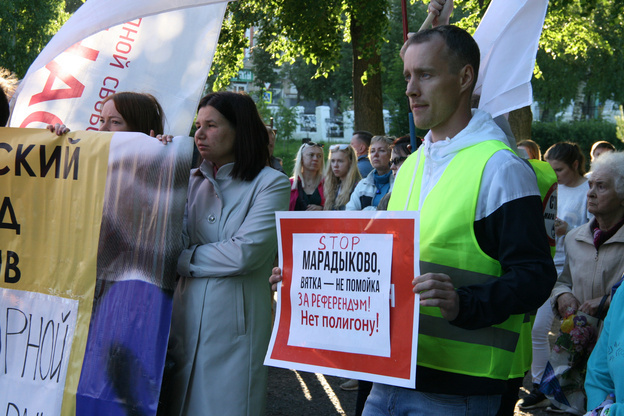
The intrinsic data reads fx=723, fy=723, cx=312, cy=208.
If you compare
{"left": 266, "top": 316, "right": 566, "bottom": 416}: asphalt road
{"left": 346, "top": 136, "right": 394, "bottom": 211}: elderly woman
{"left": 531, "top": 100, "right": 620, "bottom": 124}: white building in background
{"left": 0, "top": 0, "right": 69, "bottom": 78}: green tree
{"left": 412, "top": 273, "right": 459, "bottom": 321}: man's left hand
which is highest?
{"left": 531, "top": 100, "right": 620, "bottom": 124}: white building in background

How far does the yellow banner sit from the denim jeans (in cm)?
144

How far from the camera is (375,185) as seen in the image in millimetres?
6535

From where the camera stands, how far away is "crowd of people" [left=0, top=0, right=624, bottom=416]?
216cm

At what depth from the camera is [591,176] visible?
4.64m

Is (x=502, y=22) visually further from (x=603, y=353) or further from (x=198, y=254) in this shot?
(x=198, y=254)

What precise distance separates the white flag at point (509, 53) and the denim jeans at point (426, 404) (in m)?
1.07

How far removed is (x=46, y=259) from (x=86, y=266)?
0.75 ft

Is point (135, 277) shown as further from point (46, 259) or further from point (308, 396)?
point (308, 396)

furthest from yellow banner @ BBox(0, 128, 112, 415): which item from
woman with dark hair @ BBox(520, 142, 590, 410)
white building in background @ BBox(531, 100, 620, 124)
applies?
white building in background @ BBox(531, 100, 620, 124)

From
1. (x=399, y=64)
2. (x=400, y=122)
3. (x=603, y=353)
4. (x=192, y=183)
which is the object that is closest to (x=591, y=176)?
(x=603, y=353)

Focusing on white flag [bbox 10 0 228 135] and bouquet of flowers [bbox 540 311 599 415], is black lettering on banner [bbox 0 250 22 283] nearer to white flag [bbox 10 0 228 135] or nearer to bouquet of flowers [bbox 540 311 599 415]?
white flag [bbox 10 0 228 135]

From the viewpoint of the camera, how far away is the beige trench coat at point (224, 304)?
3.12 m

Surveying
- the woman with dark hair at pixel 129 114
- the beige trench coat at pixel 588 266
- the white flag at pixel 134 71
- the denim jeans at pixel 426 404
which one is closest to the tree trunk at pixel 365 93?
the beige trench coat at pixel 588 266

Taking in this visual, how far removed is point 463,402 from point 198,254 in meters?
1.39
